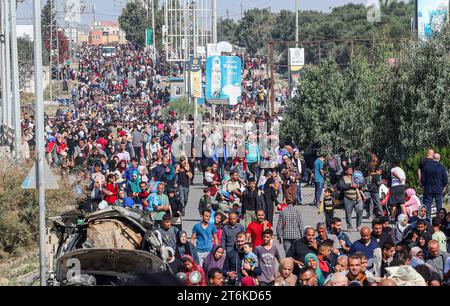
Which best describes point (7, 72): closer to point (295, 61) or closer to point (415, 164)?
point (415, 164)

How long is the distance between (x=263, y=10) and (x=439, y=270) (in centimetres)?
14424

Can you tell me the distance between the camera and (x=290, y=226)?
17031mm

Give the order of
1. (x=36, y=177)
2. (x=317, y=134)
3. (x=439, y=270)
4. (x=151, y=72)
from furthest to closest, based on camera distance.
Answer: (x=151, y=72)
(x=317, y=134)
(x=36, y=177)
(x=439, y=270)

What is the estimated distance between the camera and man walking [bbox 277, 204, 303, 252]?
17.0 metres

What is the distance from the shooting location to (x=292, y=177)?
24.9 meters

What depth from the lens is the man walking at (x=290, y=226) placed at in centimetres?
1702

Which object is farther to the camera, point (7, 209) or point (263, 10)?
point (263, 10)

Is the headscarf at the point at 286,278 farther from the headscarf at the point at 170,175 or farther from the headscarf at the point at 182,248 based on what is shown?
the headscarf at the point at 170,175

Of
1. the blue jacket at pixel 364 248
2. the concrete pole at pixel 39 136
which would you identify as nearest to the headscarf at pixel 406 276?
the blue jacket at pixel 364 248

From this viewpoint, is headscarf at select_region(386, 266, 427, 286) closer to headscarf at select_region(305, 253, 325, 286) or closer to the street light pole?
headscarf at select_region(305, 253, 325, 286)

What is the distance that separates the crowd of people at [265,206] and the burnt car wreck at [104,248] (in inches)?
15.8

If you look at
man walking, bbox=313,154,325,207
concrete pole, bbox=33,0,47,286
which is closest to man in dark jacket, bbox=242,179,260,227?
concrete pole, bbox=33,0,47,286
